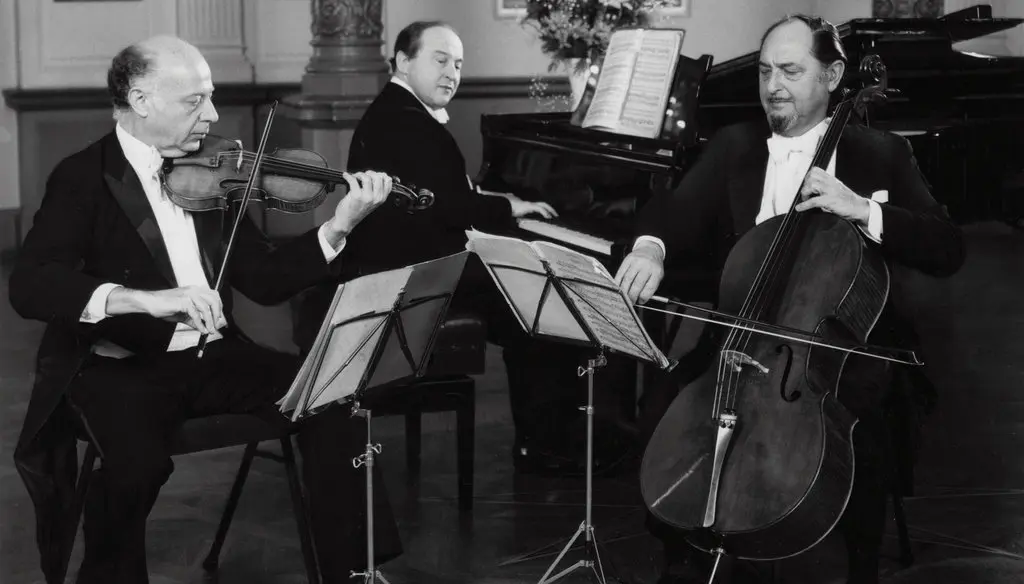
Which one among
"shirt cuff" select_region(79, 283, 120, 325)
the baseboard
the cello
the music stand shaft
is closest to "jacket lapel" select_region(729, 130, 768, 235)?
the cello

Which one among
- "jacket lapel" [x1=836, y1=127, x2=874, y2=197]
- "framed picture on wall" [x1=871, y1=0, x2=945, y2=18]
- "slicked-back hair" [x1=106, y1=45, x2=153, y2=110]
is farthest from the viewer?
"framed picture on wall" [x1=871, y1=0, x2=945, y2=18]

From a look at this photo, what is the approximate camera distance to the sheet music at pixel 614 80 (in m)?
3.86

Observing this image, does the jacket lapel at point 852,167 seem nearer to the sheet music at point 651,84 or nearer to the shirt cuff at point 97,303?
the sheet music at point 651,84

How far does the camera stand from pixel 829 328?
98.6 inches

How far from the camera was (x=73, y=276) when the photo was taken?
8.32ft

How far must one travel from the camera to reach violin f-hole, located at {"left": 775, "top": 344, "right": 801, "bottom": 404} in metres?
2.44

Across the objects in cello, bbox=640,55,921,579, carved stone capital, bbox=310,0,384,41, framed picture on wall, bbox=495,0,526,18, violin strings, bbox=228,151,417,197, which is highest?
framed picture on wall, bbox=495,0,526,18

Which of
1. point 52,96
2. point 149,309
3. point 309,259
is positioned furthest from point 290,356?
point 52,96

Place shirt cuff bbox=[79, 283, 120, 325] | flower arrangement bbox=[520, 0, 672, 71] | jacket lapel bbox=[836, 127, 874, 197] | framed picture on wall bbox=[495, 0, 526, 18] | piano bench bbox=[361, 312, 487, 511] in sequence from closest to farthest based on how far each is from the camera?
1. shirt cuff bbox=[79, 283, 120, 325]
2. jacket lapel bbox=[836, 127, 874, 197]
3. piano bench bbox=[361, 312, 487, 511]
4. flower arrangement bbox=[520, 0, 672, 71]
5. framed picture on wall bbox=[495, 0, 526, 18]

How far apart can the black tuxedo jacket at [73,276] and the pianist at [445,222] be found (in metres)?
0.86

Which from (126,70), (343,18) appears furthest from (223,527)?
(343,18)

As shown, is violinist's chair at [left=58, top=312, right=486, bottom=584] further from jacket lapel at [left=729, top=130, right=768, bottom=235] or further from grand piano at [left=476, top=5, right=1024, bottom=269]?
jacket lapel at [left=729, top=130, right=768, bottom=235]

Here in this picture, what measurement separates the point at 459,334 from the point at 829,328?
1.11 meters

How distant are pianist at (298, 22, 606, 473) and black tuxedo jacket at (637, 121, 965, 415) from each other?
63 centimetres
